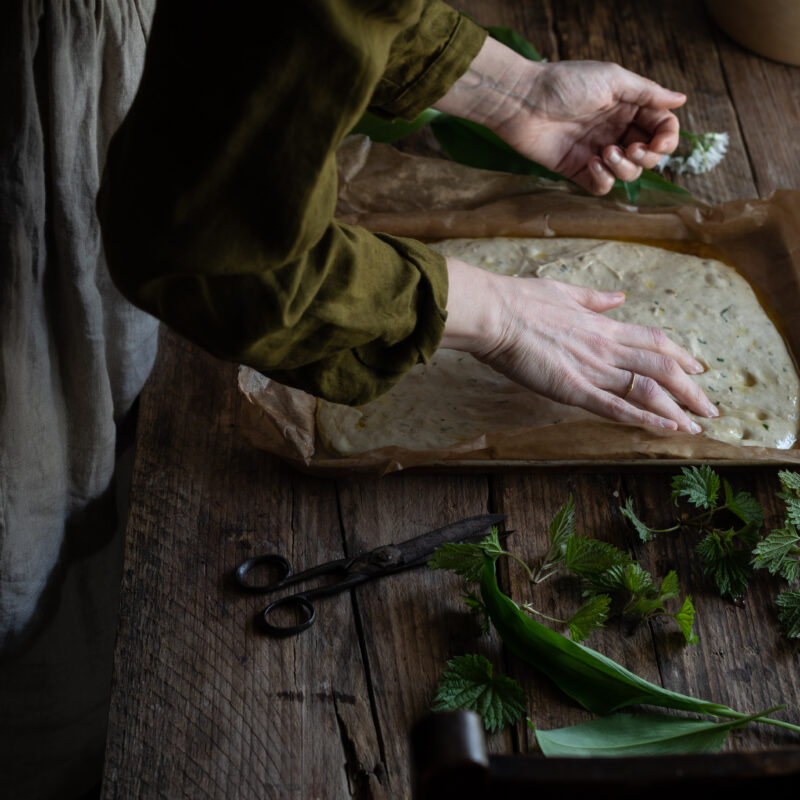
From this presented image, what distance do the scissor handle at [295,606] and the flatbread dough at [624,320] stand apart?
253mm

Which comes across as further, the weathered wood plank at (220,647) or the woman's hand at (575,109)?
the woman's hand at (575,109)

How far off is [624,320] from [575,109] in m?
0.36

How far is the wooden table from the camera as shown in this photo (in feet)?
2.92

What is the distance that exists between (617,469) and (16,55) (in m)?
0.88

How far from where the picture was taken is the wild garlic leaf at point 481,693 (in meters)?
0.91

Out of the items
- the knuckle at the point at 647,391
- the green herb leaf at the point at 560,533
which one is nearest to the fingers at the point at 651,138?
the knuckle at the point at 647,391

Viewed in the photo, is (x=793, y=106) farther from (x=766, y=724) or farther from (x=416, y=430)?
(x=766, y=724)

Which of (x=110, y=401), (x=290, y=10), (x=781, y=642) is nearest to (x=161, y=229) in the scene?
(x=290, y=10)

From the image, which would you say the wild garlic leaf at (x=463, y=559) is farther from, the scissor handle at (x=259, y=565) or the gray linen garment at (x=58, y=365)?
the gray linen garment at (x=58, y=365)

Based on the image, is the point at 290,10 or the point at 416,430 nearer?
the point at 290,10

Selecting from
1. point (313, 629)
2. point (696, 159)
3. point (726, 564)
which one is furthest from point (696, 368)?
point (313, 629)

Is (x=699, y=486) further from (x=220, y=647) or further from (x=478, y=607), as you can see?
(x=220, y=647)

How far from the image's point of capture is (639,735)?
897 millimetres

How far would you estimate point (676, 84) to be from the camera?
1.64 m
